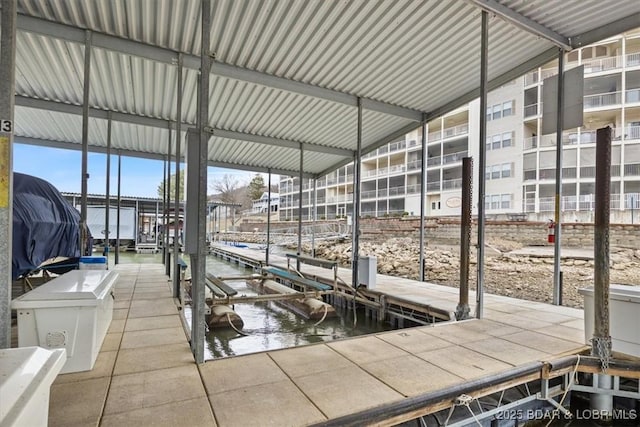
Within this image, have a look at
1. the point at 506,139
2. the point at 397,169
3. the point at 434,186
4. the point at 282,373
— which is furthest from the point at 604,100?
the point at 282,373

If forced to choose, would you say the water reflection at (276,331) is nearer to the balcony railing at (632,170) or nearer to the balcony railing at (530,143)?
the balcony railing at (530,143)

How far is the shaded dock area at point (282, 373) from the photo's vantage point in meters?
2.15

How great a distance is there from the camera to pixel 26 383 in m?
1.21

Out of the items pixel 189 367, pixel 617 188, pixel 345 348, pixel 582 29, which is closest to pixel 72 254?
pixel 189 367

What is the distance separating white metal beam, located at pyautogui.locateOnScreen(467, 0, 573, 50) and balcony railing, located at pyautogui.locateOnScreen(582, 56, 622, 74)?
1913 centimetres

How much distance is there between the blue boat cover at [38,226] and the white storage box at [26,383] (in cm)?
274

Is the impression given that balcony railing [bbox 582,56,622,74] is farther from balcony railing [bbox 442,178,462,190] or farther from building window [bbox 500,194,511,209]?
balcony railing [bbox 442,178,462,190]

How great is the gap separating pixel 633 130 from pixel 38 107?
84.9 feet

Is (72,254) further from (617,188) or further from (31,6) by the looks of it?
(617,188)

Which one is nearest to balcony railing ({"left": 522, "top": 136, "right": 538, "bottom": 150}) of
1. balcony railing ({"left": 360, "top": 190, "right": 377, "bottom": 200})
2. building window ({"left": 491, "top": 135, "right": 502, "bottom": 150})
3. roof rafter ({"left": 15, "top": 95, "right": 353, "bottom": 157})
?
building window ({"left": 491, "top": 135, "right": 502, "bottom": 150})

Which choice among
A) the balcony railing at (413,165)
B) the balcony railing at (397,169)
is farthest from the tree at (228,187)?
the balcony railing at (413,165)

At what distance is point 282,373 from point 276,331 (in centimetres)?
345

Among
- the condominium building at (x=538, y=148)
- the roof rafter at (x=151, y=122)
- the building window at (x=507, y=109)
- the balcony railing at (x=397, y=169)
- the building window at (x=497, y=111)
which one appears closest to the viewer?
the roof rafter at (x=151, y=122)

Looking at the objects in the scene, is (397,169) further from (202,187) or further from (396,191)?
(202,187)
